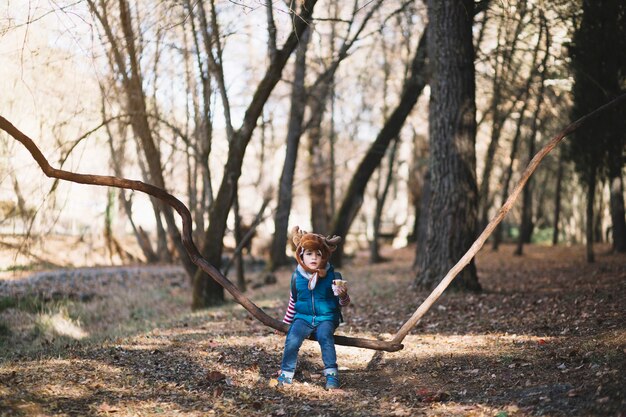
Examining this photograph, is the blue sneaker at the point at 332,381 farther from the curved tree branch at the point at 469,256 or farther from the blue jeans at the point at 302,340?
the curved tree branch at the point at 469,256

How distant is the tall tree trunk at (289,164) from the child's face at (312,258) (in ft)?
29.4

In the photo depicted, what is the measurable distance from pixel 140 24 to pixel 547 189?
24.6 m

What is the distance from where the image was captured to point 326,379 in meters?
5.20

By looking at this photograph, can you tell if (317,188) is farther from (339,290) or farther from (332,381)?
(332,381)

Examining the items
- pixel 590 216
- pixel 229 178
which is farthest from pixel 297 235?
pixel 590 216

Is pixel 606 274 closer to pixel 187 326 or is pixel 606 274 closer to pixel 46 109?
pixel 187 326

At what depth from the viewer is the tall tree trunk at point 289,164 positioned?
15398 mm

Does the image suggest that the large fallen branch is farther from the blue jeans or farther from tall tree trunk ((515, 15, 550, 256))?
tall tree trunk ((515, 15, 550, 256))

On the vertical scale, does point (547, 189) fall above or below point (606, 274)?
above

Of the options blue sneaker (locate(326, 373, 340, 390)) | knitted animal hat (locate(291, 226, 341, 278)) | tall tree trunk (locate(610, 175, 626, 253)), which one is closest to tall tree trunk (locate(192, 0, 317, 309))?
A: knitted animal hat (locate(291, 226, 341, 278))

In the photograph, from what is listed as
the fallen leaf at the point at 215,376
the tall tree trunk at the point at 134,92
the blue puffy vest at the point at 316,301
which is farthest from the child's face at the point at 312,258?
the tall tree trunk at the point at 134,92

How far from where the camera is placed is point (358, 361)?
6.14m

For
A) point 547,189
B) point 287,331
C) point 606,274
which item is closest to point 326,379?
point 287,331

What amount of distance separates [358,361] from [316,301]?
43.4 inches
